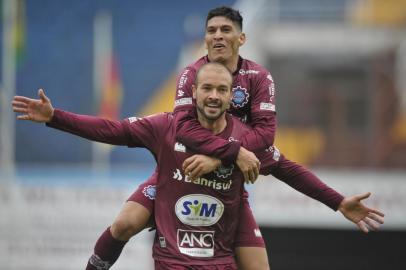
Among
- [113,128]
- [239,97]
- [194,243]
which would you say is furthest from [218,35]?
[194,243]

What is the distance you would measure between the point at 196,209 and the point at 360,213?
1292 millimetres

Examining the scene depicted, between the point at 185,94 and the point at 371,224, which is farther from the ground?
the point at 185,94

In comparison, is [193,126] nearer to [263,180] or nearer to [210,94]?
[210,94]

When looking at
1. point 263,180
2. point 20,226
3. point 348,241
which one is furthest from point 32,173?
point 348,241

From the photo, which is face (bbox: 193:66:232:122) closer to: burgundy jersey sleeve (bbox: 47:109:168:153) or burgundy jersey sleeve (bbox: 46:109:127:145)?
burgundy jersey sleeve (bbox: 47:109:168:153)

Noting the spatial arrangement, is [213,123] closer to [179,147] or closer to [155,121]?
[179,147]

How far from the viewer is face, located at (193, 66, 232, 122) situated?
5.11 metres

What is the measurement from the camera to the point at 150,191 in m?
5.77

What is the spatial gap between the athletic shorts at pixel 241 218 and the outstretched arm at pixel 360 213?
26.6 inches

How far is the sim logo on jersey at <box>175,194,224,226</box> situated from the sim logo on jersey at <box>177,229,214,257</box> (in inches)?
2.7

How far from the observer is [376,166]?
39.1 ft

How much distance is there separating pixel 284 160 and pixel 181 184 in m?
0.92

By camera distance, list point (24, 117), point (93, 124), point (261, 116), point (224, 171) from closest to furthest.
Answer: point (24, 117)
point (93, 124)
point (224, 171)
point (261, 116)

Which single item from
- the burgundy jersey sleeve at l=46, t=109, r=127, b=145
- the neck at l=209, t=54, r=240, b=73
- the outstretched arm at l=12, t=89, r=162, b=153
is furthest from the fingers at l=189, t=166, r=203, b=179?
the neck at l=209, t=54, r=240, b=73
